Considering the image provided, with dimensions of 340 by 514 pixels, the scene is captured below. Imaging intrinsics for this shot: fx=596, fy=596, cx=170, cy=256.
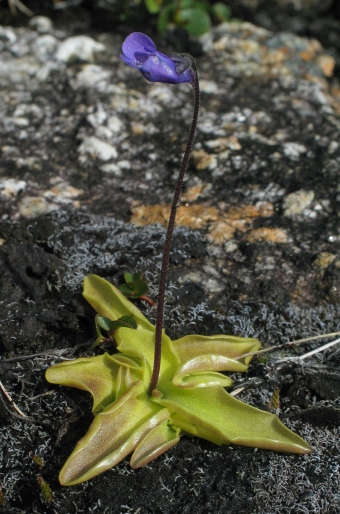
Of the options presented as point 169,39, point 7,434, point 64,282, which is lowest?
point 7,434

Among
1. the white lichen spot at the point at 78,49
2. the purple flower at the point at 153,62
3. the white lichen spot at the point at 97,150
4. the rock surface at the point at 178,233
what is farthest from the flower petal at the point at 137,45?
the white lichen spot at the point at 78,49

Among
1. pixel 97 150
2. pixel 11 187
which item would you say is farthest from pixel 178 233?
pixel 11 187

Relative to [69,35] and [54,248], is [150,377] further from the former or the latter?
[69,35]

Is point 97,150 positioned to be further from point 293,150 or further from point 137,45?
point 137,45

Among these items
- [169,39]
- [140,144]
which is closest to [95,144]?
[140,144]

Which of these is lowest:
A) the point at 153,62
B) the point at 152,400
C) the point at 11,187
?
the point at 11,187

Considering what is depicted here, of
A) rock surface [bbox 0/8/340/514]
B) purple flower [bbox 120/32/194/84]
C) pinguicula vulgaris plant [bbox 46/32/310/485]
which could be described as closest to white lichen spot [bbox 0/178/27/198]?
rock surface [bbox 0/8/340/514]

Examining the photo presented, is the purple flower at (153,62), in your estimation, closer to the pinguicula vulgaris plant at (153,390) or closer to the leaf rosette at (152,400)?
the pinguicula vulgaris plant at (153,390)
